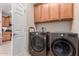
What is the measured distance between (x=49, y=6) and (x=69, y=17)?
50cm

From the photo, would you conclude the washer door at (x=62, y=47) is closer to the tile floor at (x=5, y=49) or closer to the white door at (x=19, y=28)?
the white door at (x=19, y=28)

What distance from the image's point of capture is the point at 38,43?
2672 millimetres

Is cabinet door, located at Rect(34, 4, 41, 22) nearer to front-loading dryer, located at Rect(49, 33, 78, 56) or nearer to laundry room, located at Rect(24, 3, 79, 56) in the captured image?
laundry room, located at Rect(24, 3, 79, 56)

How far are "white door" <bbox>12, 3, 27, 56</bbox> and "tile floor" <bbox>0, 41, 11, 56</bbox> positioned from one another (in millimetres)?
138

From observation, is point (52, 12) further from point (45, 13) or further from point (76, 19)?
point (76, 19)

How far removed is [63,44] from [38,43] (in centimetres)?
55

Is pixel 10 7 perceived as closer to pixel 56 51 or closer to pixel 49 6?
pixel 49 6

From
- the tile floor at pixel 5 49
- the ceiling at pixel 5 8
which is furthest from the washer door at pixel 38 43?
the ceiling at pixel 5 8

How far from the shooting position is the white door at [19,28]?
229 cm

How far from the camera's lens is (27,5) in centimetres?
230

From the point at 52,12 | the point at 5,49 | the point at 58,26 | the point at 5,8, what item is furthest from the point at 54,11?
the point at 5,49

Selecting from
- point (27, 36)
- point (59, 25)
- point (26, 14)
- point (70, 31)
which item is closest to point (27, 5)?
point (26, 14)

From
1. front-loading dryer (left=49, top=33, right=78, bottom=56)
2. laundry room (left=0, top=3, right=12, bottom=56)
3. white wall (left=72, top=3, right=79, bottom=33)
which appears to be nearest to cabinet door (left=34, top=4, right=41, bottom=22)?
front-loading dryer (left=49, top=33, right=78, bottom=56)

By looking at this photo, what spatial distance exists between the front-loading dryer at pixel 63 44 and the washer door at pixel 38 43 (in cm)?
21
